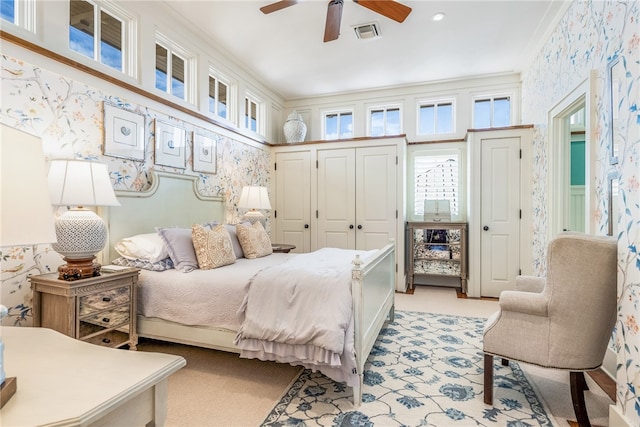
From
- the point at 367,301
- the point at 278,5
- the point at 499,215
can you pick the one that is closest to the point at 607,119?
the point at 367,301

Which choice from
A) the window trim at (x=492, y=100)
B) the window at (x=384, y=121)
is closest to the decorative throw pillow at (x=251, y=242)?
the window at (x=384, y=121)

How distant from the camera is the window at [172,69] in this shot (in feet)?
10.4

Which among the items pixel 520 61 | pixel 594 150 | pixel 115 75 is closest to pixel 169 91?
pixel 115 75

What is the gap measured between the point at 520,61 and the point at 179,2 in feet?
13.5

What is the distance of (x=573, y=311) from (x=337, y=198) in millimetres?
3446

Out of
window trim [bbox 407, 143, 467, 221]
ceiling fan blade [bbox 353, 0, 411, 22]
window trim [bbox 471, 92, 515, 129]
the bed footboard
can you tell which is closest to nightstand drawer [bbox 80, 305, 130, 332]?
the bed footboard

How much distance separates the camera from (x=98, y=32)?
260 centimetres

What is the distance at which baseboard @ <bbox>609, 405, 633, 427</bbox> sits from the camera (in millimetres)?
1480

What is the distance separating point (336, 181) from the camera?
4.82m

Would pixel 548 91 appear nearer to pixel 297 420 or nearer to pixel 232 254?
pixel 232 254

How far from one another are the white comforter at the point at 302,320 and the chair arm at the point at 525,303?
0.88m

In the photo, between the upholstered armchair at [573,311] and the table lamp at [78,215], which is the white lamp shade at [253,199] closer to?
the table lamp at [78,215]

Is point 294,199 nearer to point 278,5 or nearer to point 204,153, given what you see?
point 204,153

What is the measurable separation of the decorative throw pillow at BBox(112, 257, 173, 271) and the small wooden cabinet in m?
3.33
